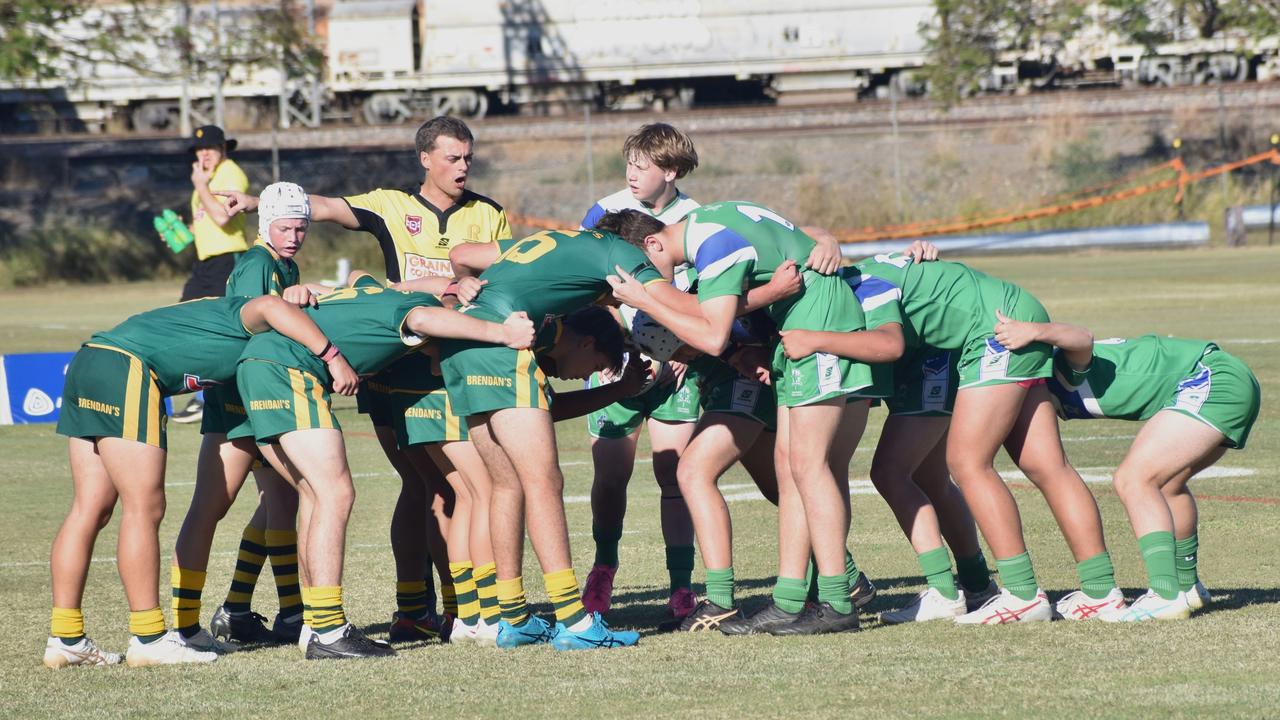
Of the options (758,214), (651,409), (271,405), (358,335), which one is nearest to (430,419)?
(358,335)

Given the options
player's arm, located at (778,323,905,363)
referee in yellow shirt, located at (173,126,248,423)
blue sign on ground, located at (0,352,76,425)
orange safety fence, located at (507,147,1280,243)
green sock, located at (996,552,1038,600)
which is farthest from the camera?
orange safety fence, located at (507,147,1280,243)

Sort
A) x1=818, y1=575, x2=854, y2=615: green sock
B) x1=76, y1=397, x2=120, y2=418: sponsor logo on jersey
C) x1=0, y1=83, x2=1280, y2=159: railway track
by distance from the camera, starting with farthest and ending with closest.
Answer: x1=0, y1=83, x2=1280, y2=159: railway track < x1=818, y1=575, x2=854, y2=615: green sock < x1=76, y1=397, x2=120, y2=418: sponsor logo on jersey

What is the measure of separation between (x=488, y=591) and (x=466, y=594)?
154mm

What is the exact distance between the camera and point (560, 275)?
6.79 meters

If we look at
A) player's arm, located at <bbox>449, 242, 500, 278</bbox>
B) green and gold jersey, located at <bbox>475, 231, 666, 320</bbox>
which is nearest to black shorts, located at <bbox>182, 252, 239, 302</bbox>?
player's arm, located at <bbox>449, 242, 500, 278</bbox>

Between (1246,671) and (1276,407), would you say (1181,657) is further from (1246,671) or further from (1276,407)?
(1276,407)

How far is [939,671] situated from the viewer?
236 inches

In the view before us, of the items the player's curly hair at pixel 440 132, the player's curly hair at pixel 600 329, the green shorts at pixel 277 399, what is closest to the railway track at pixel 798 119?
the player's curly hair at pixel 440 132

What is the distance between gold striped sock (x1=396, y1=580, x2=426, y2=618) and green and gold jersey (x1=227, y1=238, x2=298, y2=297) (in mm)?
1357

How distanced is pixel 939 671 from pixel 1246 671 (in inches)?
39.8

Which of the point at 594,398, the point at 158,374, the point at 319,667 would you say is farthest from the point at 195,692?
the point at 594,398

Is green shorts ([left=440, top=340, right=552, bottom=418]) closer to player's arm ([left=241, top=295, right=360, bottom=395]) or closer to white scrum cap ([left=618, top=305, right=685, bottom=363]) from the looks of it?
player's arm ([left=241, top=295, right=360, bottom=395])

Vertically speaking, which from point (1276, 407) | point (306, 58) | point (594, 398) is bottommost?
point (1276, 407)

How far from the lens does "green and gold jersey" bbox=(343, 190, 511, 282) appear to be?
8.38 meters
